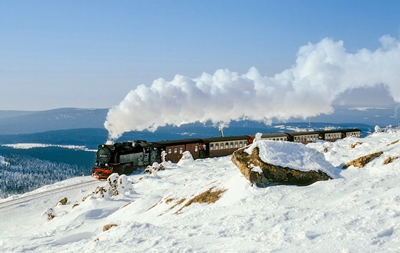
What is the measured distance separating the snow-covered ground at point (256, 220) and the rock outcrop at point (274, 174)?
2.03ft

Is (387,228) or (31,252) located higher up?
(387,228)

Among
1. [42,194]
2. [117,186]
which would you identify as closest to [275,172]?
[117,186]

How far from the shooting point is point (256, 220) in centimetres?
1273

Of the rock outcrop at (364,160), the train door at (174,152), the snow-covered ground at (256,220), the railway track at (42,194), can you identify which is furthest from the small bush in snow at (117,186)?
the rock outcrop at (364,160)

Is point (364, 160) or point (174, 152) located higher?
point (364, 160)

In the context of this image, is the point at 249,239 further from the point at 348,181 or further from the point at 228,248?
the point at 348,181

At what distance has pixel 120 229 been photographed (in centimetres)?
1307

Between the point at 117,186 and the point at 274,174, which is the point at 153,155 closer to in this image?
the point at 117,186

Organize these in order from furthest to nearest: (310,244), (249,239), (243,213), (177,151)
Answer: (177,151) < (243,213) < (249,239) < (310,244)

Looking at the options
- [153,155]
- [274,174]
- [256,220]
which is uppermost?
[274,174]

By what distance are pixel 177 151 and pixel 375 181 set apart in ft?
115

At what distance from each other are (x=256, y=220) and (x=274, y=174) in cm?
545

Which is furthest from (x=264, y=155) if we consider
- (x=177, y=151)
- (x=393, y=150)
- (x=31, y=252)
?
(x=177, y=151)

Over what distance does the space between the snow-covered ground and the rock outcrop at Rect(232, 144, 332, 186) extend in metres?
0.62
